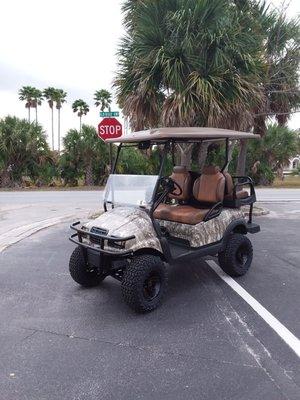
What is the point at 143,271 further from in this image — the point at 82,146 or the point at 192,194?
the point at 82,146

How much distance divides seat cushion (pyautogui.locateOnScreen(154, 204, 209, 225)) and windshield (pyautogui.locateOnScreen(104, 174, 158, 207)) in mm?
574

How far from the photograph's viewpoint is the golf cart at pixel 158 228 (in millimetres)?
4160

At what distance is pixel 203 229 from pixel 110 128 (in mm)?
4494

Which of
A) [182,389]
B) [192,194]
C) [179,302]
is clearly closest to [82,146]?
[192,194]

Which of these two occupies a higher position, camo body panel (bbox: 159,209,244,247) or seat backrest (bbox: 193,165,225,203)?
seat backrest (bbox: 193,165,225,203)

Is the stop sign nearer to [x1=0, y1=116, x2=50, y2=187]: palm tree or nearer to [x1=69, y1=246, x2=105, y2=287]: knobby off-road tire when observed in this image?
[x1=69, y1=246, x2=105, y2=287]: knobby off-road tire

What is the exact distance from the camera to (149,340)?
3555 millimetres

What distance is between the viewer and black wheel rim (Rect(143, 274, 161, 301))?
4242 mm

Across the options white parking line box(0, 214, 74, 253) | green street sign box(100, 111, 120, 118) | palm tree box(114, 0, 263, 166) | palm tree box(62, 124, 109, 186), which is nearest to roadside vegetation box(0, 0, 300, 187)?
palm tree box(114, 0, 263, 166)

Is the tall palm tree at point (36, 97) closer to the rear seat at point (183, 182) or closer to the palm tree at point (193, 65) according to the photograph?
the palm tree at point (193, 65)

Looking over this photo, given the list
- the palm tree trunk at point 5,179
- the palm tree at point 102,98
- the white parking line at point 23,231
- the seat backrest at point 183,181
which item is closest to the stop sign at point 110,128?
the white parking line at point 23,231

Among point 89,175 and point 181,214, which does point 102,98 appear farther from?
point 181,214

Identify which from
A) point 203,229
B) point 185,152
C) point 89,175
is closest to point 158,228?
point 203,229

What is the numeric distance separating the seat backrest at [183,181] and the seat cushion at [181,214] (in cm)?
46
